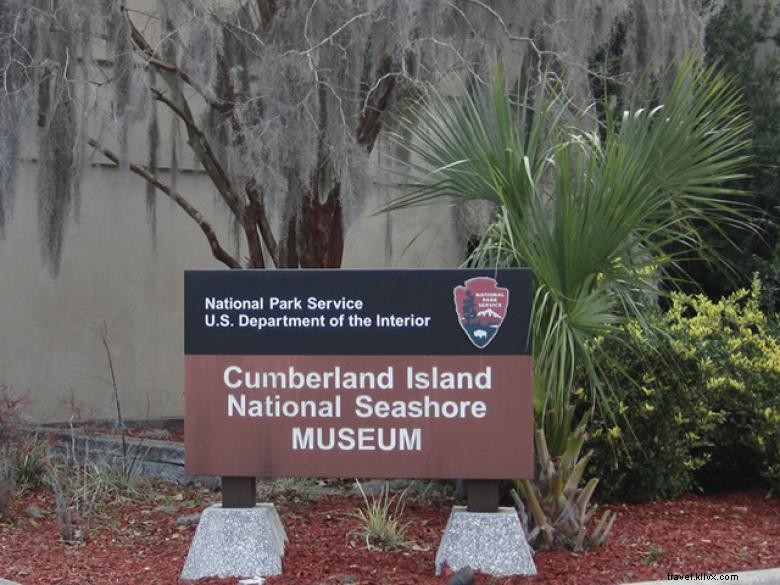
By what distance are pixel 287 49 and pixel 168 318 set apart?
5302 mm

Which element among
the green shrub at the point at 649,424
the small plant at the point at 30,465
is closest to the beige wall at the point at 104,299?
the small plant at the point at 30,465

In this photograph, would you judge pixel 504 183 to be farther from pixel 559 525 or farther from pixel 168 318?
pixel 168 318

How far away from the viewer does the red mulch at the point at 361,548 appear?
657 cm

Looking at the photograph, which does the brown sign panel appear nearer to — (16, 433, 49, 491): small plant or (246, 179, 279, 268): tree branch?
(16, 433, 49, 491): small plant

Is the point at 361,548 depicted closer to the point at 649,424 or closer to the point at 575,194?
the point at 649,424

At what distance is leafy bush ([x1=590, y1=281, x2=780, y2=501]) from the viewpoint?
27.1ft

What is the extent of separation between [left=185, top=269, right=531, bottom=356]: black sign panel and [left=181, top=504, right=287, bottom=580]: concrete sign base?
1.02 m

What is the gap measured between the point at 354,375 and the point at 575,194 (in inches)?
69.7

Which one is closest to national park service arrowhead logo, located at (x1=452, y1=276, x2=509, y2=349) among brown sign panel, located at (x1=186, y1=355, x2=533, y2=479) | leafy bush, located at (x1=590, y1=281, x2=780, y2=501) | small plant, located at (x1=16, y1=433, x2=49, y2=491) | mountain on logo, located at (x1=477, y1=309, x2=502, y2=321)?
mountain on logo, located at (x1=477, y1=309, x2=502, y2=321)

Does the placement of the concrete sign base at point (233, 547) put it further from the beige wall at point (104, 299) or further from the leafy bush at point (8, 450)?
the beige wall at point (104, 299)

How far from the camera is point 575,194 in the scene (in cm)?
650

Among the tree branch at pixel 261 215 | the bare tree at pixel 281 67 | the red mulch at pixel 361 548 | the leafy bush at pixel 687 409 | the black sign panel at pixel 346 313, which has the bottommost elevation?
the red mulch at pixel 361 548

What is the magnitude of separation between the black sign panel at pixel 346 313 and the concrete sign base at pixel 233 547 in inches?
40.1

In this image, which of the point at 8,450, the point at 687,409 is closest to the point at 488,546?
the point at 687,409
